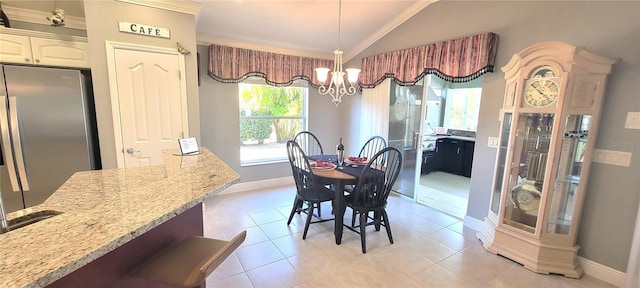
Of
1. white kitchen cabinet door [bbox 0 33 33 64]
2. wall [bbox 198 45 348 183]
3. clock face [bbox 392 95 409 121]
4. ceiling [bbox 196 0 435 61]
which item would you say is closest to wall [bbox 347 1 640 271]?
ceiling [bbox 196 0 435 61]

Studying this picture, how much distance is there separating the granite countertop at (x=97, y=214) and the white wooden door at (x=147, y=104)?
1.28 meters

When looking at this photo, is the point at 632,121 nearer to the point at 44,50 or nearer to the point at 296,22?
the point at 296,22

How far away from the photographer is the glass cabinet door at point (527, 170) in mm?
2436

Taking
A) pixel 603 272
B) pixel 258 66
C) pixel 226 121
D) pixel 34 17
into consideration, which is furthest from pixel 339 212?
pixel 34 17

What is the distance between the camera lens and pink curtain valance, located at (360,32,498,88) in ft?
9.42

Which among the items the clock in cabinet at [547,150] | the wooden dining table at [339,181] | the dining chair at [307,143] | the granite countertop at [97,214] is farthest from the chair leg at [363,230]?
the dining chair at [307,143]

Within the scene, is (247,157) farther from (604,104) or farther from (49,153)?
(604,104)

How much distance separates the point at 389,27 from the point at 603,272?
11.5 feet

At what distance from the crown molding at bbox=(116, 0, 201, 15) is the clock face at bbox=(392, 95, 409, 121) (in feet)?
9.66

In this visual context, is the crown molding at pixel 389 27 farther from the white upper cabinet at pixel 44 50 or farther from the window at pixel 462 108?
the white upper cabinet at pixel 44 50

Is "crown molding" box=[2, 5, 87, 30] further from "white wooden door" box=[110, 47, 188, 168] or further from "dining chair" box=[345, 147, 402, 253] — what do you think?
"dining chair" box=[345, 147, 402, 253]

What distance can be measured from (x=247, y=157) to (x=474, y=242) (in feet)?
11.2

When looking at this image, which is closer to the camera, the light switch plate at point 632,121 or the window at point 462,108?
the light switch plate at point 632,121

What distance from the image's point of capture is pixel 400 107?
4.18m
